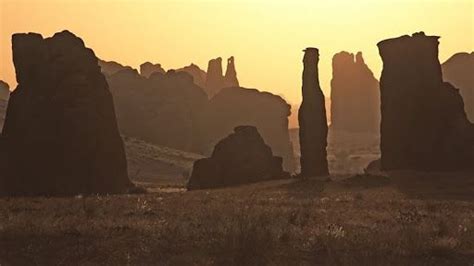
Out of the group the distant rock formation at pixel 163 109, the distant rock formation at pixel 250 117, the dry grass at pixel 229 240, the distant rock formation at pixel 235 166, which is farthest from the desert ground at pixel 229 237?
the distant rock formation at pixel 250 117

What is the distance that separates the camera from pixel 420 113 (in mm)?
58156

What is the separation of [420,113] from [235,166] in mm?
18003

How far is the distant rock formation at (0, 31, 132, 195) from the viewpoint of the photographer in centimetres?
5000

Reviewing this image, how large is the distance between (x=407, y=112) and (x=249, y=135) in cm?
1699

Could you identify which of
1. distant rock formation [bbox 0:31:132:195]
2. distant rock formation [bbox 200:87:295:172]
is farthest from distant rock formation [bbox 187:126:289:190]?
distant rock formation [bbox 200:87:295:172]

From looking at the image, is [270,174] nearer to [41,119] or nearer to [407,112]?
[407,112]

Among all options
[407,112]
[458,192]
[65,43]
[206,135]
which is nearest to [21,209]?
[458,192]

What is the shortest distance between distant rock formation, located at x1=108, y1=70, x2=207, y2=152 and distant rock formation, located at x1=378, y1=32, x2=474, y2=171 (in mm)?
96310

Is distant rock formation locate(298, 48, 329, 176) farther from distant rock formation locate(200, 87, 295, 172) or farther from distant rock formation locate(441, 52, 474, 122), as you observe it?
distant rock formation locate(441, 52, 474, 122)

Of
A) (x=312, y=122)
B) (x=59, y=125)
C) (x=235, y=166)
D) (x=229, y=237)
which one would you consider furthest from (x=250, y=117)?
(x=229, y=237)

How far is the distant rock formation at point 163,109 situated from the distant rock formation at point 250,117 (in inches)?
142

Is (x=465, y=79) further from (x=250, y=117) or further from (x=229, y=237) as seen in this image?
(x=229, y=237)

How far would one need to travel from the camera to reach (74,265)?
507 inches

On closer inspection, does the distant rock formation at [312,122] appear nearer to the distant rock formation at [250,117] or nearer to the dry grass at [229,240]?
the dry grass at [229,240]
